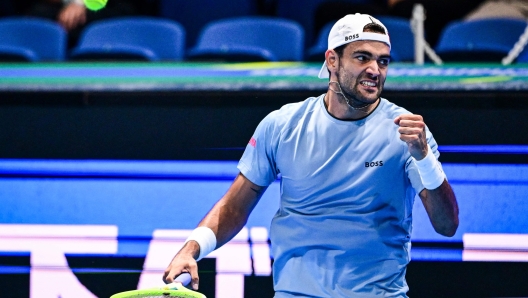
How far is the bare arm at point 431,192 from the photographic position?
2.34m

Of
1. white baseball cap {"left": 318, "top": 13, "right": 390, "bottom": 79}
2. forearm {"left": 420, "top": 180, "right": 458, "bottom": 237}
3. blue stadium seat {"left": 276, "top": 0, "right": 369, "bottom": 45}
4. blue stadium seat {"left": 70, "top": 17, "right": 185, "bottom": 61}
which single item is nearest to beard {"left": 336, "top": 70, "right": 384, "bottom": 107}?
white baseball cap {"left": 318, "top": 13, "right": 390, "bottom": 79}

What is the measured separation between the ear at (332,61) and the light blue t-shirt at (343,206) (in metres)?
0.16

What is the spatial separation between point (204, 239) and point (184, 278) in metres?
0.24

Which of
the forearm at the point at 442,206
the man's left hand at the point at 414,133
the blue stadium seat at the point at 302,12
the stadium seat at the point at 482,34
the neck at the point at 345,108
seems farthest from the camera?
the blue stadium seat at the point at 302,12

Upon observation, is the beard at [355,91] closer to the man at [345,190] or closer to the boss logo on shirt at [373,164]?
the man at [345,190]

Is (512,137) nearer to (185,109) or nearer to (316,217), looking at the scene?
(316,217)

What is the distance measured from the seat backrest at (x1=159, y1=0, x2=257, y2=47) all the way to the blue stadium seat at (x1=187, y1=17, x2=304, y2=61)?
2.34ft

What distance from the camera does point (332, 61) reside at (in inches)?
107

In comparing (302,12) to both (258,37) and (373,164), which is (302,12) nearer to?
(258,37)

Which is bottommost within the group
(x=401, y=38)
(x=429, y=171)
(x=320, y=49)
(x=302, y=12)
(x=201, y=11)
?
(x=429, y=171)

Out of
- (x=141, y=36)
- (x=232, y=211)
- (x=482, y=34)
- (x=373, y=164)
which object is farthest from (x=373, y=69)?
(x=141, y=36)

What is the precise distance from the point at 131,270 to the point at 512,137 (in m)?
1.81

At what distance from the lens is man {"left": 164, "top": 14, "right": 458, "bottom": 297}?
259 centimetres

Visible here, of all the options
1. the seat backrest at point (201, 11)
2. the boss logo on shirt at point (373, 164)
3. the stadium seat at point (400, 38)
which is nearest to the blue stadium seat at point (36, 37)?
the seat backrest at point (201, 11)
